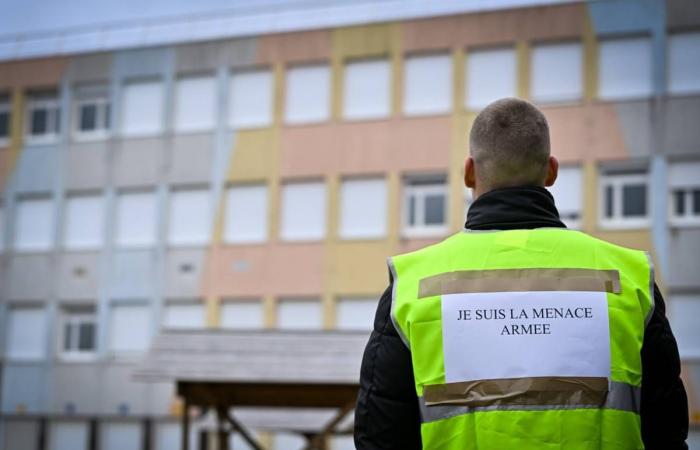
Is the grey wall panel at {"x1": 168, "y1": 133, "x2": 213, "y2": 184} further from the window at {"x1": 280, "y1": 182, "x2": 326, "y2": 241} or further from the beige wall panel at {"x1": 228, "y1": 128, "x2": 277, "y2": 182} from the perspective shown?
the window at {"x1": 280, "y1": 182, "x2": 326, "y2": 241}

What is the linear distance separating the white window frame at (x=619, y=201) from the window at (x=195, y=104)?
38.6ft

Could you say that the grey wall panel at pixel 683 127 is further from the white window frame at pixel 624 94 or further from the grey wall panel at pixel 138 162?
the grey wall panel at pixel 138 162

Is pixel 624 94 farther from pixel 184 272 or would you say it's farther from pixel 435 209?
pixel 184 272

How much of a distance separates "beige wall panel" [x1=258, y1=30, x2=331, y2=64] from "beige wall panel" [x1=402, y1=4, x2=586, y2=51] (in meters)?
2.47

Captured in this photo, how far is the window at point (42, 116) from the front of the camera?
136 ft

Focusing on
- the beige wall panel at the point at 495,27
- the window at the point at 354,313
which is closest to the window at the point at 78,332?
the window at the point at 354,313

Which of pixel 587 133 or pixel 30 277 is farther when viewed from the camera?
pixel 30 277

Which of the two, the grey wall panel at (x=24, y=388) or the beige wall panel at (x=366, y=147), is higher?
the beige wall panel at (x=366, y=147)

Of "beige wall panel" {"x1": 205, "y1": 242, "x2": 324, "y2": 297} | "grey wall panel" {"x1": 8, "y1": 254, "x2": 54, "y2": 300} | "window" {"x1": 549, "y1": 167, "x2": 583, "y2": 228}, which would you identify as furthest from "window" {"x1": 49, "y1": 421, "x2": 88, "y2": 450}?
"window" {"x1": 549, "y1": 167, "x2": 583, "y2": 228}

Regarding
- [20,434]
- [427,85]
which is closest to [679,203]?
[427,85]

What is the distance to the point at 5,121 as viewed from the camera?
4178 centimetres

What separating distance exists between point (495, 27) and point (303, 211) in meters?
7.56

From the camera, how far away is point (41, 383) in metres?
39.6

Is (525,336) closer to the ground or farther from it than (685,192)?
closer to the ground
